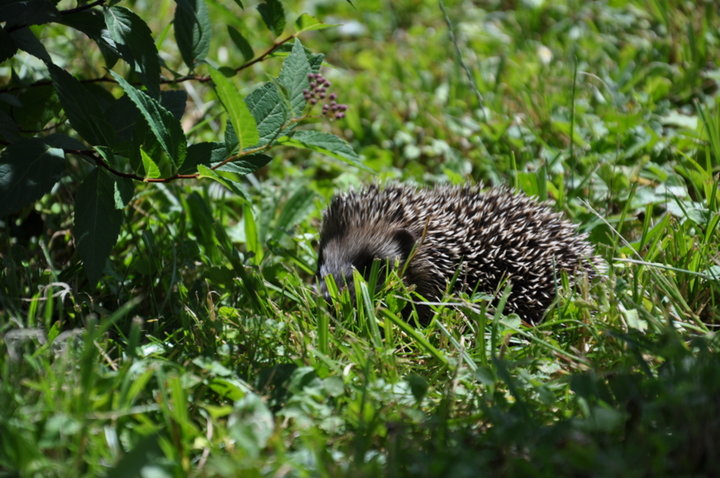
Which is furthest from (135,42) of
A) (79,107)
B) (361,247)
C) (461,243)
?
(461,243)

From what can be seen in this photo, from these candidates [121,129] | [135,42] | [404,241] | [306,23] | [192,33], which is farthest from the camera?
[404,241]

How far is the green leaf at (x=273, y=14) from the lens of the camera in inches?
131

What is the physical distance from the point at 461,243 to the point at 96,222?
199 centimetres

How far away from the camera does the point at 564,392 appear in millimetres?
2816

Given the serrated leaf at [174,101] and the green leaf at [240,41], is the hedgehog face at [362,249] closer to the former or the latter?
the green leaf at [240,41]

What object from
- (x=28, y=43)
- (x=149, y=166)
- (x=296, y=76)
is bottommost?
(x=149, y=166)

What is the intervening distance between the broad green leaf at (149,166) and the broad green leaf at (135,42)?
308mm

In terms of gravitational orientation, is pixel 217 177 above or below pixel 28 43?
below

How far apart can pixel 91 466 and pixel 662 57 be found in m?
5.97

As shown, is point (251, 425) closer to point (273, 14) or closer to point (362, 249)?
point (273, 14)

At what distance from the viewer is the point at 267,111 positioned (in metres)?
3.13

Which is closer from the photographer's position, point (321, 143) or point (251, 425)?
point (251, 425)

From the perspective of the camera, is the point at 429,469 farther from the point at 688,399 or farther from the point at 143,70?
the point at 143,70

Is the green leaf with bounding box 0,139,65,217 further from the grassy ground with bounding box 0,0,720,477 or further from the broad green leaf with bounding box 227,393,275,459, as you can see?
the broad green leaf with bounding box 227,393,275,459
